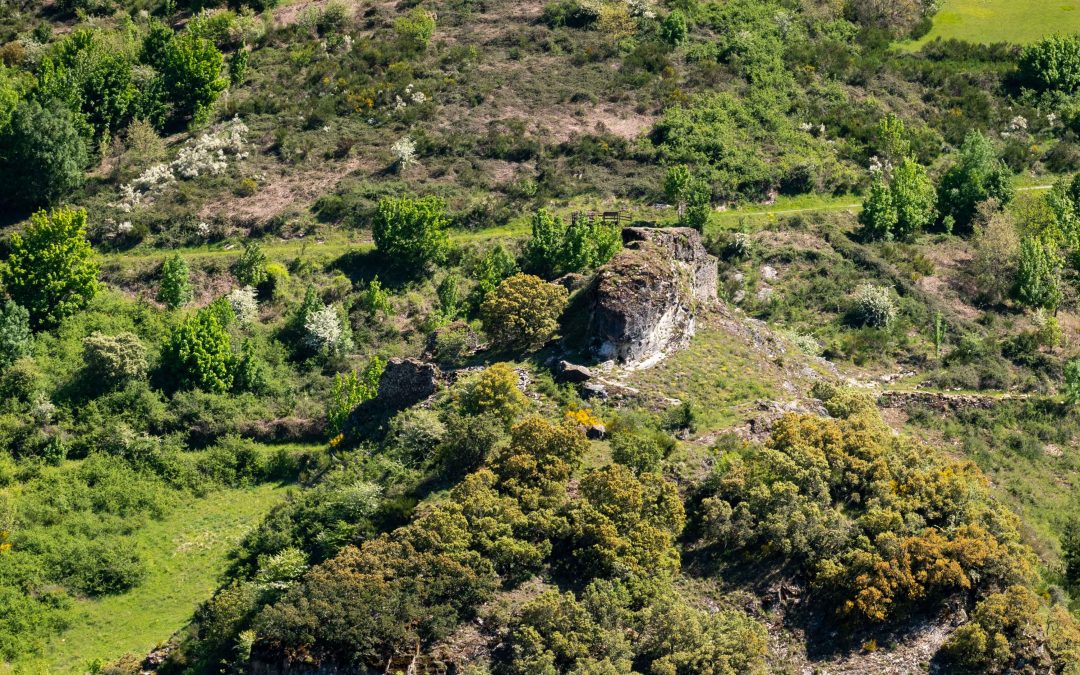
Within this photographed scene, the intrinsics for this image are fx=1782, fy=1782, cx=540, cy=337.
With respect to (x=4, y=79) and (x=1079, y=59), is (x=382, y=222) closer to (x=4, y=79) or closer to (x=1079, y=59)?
(x=4, y=79)

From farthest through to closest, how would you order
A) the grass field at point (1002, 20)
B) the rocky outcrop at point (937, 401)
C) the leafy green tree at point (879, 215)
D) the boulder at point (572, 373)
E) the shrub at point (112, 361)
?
the grass field at point (1002, 20)
the leafy green tree at point (879, 215)
the shrub at point (112, 361)
the rocky outcrop at point (937, 401)
the boulder at point (572, 373)

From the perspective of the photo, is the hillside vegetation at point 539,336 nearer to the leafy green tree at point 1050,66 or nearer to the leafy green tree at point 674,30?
A: the leafy green tree at point 674,30

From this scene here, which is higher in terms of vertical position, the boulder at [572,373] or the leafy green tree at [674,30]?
the leafy green tree at [674,30]

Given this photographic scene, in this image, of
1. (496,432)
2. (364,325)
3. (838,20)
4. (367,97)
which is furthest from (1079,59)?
(496,432)

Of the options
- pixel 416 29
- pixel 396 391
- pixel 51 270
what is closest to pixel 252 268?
pixel 51 270

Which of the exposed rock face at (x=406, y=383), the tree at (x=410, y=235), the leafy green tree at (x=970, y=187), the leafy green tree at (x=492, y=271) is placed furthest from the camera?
the leafy green tree at (x=970, y=187)

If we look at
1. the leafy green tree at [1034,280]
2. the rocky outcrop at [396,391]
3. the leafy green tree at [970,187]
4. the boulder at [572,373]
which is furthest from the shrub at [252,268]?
the leafy green tree at [1034,280]

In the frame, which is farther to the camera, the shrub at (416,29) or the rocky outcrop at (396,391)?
the shrub at (416,29)
